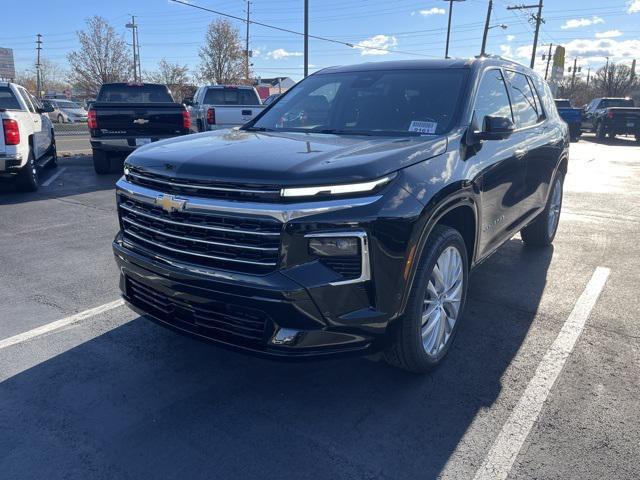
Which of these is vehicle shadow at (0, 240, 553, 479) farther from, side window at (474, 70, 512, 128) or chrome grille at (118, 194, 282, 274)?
side window at (474, 70, 512, 128)

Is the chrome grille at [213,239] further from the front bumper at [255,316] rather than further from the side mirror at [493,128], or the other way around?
the side mirror at [493,128]

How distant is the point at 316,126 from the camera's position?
4043 millimetres

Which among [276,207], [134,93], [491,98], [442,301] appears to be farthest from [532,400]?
[134,93]

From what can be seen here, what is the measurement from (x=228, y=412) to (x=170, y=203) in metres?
1.19

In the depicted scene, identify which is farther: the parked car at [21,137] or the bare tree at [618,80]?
the bare tree at [618,80]

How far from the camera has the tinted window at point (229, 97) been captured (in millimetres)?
14219

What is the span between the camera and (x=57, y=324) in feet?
Answer: 13.1

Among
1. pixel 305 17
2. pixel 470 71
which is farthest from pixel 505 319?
pixel 305 17

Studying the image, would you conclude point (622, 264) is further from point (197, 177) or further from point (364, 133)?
point (197, 177)

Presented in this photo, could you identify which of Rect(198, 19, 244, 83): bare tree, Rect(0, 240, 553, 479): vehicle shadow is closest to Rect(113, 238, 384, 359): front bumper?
Rect(0, 240, 553, 479): vehicle shadow

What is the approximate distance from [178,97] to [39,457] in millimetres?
57326

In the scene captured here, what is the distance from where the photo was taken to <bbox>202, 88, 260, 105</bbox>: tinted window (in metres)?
14.2

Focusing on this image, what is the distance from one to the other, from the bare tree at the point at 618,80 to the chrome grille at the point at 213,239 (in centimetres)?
6948

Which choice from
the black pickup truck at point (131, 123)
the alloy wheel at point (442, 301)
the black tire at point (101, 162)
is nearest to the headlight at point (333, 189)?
the alloy wheel at point (442, 301)
